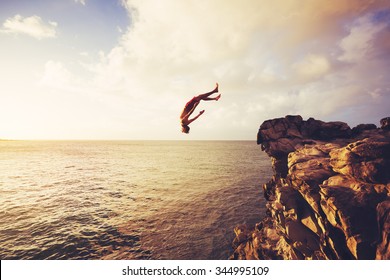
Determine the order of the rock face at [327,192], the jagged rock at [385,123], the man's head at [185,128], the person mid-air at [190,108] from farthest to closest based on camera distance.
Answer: the jagged rock at [385,123] → the rock face at [327,192] → the man's head at [185,128] → the person mid-air at [190,108]

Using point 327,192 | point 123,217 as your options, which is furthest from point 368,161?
point 123,217

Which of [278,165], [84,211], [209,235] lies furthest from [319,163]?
[84,211]

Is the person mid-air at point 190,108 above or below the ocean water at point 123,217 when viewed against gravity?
above

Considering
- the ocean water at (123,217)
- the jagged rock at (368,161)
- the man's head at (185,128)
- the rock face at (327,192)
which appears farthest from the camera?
the ocean water at (123,217)

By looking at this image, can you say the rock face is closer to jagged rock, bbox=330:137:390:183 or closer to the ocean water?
jagged rock, bbox=330:137:390:183

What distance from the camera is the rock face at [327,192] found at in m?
8.84

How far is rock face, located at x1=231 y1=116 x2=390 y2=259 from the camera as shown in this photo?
884 cm

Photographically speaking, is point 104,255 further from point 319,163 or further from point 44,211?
point 319,163

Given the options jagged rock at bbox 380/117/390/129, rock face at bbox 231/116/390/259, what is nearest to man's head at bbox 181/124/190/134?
rock face at bbox 231/116/390/259

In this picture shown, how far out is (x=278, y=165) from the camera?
641 inches

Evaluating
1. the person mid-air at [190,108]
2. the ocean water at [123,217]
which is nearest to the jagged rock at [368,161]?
the person mid-air at [190,108]

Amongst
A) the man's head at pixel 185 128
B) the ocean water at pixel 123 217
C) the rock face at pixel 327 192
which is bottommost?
the ocean water at pixel 123 217

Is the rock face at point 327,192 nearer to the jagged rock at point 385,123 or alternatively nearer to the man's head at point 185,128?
the jagged rock at point 385,123

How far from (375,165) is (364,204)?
192 cm
